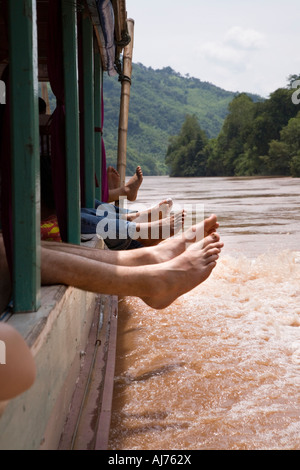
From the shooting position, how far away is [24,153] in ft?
4.78

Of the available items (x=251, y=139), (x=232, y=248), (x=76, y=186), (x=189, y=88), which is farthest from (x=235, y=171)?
(x=189, y=88)

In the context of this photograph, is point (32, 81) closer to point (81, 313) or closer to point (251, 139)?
point (81, 313)

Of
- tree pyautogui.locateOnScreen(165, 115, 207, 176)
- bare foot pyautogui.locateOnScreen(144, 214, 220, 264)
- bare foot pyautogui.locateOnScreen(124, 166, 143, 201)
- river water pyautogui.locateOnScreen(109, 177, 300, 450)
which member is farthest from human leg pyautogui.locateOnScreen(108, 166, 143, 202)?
tree pyautogui.locateOnScreen(165, 115, 207, 176)

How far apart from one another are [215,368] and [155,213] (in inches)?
66.2

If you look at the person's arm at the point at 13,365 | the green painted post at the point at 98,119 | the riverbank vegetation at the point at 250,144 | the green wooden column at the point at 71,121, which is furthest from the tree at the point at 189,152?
the person's arm at the point at 13,365

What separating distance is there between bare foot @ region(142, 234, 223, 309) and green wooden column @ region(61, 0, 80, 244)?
0.62m

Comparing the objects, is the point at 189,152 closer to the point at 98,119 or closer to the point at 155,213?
the point at 98,119

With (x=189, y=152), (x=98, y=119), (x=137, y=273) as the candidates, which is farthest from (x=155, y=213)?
(x=189, y=152)

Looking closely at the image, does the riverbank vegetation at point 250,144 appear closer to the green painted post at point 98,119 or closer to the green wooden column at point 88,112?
the green painted post at point 98,119

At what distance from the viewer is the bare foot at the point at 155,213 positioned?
13.1 feet

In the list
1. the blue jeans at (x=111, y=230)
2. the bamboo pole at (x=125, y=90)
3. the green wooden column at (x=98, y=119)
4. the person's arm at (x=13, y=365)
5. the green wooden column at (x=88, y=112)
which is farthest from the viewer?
the bamboo pole at (x=125, y=90)

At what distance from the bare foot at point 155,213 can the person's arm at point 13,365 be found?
3.03m

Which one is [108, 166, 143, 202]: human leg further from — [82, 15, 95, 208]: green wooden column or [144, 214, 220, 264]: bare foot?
[144, 214, 220, 264]: bare foot

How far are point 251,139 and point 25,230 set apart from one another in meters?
51.7
